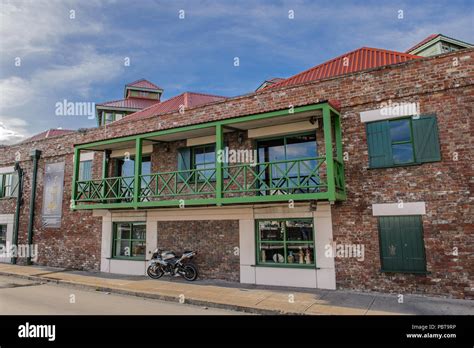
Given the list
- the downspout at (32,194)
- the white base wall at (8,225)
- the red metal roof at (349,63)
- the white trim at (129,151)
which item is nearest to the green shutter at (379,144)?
the red metal roof at (349,63)

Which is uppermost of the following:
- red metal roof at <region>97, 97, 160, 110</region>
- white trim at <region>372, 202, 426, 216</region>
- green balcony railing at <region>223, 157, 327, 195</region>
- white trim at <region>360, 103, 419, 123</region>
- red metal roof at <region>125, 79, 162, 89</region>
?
red metal roof at <region>125, 79, 162, 89</region>

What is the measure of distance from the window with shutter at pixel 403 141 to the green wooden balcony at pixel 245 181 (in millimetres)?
928

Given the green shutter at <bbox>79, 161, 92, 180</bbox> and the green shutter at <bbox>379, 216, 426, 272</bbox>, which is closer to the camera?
the green shutter at <bbox>379, 216, 426, 272</bbox>

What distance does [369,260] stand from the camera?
8.84 meters

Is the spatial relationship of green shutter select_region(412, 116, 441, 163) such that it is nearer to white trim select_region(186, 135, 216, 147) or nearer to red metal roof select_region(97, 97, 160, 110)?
white trim select_region(186, 135, 216, 147)

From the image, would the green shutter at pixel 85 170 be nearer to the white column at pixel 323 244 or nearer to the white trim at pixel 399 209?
the white column at pixel 323 244

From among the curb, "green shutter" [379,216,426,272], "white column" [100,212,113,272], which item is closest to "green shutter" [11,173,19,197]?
the curb

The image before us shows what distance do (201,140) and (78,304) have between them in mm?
6319

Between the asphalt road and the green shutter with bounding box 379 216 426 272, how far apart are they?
162 inches

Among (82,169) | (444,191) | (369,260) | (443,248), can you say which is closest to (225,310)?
(369,260)

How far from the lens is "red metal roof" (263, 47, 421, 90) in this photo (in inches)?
467

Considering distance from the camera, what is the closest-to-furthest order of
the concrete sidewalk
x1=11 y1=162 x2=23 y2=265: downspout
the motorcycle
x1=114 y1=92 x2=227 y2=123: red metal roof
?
Answer: the concrete sidewalk < the motorcycle < x1=11 y1=162 x2=23 y2=265: downspout < x1=114 y1=92 x2=227 y2=123: red metal roof

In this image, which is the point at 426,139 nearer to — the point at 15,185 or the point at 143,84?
the point at 15,185
